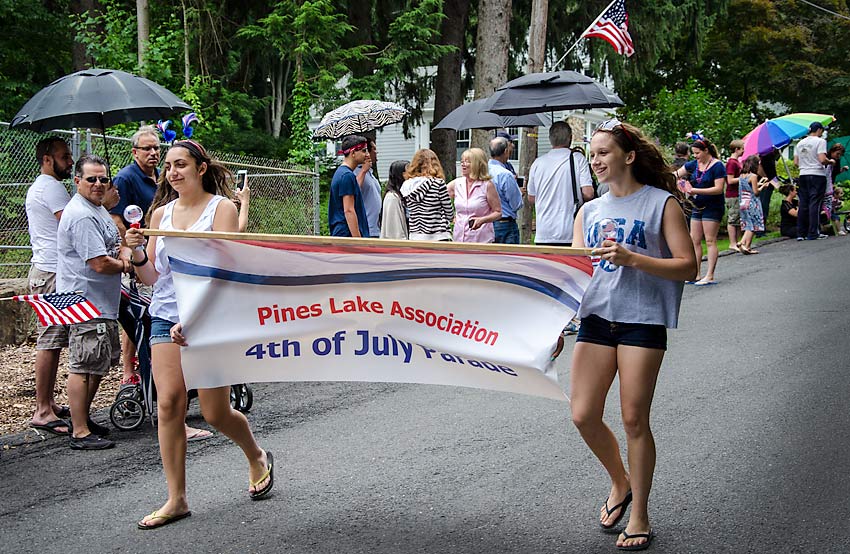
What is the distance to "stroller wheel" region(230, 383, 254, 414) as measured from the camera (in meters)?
7.29

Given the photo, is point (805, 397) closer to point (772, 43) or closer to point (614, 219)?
point (614, 219)

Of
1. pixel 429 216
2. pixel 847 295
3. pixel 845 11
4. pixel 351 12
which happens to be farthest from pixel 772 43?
pixel 429 216

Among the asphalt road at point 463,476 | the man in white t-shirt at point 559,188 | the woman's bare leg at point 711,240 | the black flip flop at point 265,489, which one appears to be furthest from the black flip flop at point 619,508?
the woman's bare leg at point 711,240

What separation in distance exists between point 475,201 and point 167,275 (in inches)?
219

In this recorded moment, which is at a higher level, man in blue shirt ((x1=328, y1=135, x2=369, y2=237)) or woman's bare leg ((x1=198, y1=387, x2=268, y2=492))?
man in blue shirt ((x1=328, y1=135, x2=369, y2=237))

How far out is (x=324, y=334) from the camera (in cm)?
480

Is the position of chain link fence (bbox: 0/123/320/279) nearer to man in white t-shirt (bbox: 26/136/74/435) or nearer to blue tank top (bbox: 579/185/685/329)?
man in white t-shirt (bbox: 26/136/74/435)

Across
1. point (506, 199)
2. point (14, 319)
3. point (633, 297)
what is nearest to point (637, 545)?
point (633, 297)

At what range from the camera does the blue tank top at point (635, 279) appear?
4.36m

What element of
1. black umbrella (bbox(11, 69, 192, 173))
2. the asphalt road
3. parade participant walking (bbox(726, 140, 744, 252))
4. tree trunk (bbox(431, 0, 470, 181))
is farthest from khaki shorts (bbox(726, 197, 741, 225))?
black umbrella (bbox(11, 69, 192, 173))

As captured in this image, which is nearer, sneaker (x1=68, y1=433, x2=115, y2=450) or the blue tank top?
the blue tank top

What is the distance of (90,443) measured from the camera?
6469mm

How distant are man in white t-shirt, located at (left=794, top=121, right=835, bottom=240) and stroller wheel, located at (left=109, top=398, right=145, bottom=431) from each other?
1463 cm

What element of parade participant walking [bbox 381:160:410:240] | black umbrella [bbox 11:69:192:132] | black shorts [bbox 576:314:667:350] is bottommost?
black shorts [bbox 576:314:667:350]
